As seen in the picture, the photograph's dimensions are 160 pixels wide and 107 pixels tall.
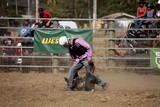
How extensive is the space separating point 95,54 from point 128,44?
4.09 feet

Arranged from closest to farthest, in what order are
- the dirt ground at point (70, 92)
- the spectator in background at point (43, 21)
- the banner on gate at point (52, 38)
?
the dirt ground at point (70, 92)
the banner on gate at point (52, 38)
the spectator in background at point (43, 21)

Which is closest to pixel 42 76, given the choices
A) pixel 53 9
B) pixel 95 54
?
pixel 95 54

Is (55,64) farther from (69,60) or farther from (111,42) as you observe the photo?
(111,42)

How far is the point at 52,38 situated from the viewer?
50.5ft

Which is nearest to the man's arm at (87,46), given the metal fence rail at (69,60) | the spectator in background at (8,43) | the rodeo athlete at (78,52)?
the rodeo athlete at (78,52)

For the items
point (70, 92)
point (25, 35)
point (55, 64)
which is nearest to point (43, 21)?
point (25, 35)

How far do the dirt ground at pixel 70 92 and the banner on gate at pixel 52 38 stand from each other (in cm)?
93

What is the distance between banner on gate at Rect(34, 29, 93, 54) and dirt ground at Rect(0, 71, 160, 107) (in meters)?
0.93

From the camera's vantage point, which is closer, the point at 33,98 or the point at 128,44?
the point at 33,98

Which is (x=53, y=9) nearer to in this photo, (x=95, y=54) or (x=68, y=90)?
(x=95, y=54)

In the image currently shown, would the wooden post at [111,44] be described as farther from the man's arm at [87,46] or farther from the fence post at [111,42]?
the man's arm at [87,46]

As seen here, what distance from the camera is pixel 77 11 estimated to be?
81.0 meters

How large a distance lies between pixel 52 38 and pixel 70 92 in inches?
183

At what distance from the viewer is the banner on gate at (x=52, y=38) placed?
15305 mm
